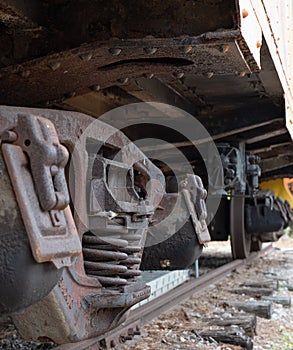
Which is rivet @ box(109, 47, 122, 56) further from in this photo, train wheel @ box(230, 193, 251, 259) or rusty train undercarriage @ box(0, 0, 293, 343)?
train wheel @ box(230, 193, 251, 259)

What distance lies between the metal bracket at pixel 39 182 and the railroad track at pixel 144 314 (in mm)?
1576

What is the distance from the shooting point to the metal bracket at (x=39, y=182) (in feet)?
5.36

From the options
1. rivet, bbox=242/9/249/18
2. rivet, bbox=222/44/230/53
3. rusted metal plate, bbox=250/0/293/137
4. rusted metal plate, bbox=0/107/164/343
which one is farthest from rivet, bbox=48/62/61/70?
rusted metal plate, bbox=250/0/293/137

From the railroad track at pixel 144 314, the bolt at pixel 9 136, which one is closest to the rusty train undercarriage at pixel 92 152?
the bolt at pixel 9 136

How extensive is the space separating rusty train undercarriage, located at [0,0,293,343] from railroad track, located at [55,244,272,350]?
18.8 inches

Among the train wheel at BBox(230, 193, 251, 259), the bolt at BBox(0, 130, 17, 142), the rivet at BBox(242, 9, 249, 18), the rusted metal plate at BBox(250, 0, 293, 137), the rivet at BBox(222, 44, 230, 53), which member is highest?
the rusted metal plate at BBox(250, 0, 293, 137)

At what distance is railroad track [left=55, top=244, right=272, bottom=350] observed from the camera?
3.32m

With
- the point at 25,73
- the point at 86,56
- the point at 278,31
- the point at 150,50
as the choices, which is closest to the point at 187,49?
the point at 150,50

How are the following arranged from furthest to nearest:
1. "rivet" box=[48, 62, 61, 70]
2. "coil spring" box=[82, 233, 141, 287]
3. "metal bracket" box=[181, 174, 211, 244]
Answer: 1. "metal bracket" box=[181, 174, 211, 244]
2. "rivet" box=[48, 62, 61, 70]
3. "coil spring" box=[82, 233, 141, 287]

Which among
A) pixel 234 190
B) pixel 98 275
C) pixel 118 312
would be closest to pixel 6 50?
pixel 98 275

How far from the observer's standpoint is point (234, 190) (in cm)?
573

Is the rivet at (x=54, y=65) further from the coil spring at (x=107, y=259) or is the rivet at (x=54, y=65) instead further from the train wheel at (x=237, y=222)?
the train wheel at (x=237, y=222)

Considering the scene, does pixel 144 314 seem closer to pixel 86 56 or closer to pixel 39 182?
pixel 86 56

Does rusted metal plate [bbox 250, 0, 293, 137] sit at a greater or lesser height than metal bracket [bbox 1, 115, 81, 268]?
greater
